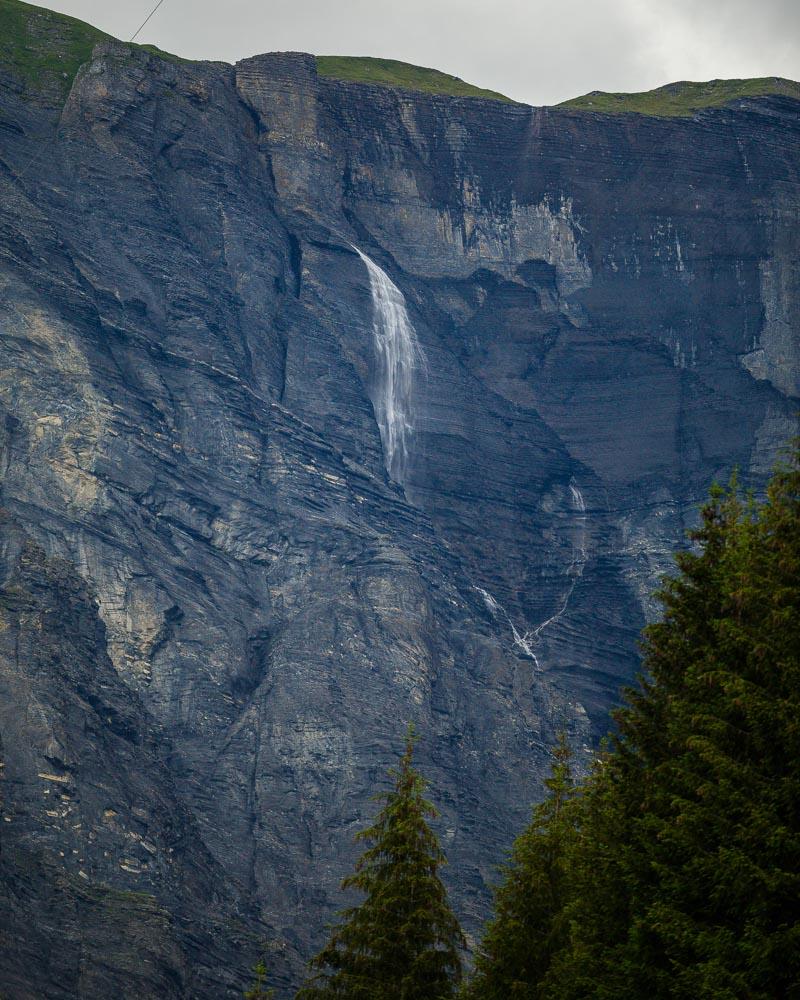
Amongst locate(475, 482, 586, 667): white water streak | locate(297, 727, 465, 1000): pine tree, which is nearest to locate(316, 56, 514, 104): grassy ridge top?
locate(475, 482, 586, 667): white water streak

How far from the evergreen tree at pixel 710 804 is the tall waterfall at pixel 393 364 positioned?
218ft

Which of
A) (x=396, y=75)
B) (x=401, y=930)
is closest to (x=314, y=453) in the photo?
(x=396, y=75)

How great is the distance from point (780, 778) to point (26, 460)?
57127mm

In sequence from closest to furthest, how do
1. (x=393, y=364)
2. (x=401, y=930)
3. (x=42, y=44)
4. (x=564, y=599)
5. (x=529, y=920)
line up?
(x=529, y=920), (x=401, y=930), (x=564, y=599), (x=393, y=364), (x=42, y=44)

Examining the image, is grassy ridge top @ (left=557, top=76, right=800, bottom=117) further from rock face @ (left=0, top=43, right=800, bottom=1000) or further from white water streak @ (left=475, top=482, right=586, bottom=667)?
white water streak @ (left=475, top=482, right=586, bottom=667)

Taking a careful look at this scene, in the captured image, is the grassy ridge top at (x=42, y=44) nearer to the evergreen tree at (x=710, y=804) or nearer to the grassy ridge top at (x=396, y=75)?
the grassy ridge top at (x=396, y=75)

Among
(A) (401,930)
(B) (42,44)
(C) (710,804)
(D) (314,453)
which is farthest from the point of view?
(B) (42,44)

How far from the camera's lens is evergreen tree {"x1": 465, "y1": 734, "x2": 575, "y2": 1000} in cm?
2138

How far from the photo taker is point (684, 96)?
10919 cm

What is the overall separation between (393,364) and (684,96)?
135 ft

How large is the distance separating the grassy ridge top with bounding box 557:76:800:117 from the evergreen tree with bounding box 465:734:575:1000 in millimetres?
87578

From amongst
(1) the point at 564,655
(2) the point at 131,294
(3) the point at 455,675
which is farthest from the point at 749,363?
(2) the point at 131,294

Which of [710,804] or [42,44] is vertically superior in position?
[42,44]

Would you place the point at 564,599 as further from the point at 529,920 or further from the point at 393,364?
the point at 529,920
